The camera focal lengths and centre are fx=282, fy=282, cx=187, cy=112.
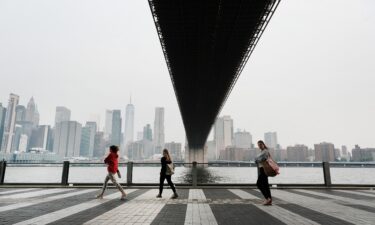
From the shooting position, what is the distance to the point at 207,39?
27922mm

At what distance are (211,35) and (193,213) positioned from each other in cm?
2307

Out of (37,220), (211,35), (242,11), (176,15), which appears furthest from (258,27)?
(37,220)

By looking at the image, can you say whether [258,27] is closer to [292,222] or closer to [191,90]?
[191,90]

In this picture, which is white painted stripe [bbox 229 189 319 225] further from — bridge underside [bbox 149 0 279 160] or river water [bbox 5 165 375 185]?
river water [bbox 5 165 375 185]

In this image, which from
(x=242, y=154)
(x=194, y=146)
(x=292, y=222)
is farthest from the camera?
(x=242, y=154)

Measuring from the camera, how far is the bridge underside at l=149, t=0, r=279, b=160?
73.2 ft

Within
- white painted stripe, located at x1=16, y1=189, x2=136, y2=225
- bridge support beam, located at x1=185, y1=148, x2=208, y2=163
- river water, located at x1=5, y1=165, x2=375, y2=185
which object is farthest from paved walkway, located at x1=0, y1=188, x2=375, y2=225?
bridge support beam, located at x1=185, y1=148, x2=208, y2=163

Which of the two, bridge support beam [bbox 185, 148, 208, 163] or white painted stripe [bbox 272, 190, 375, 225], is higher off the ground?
bridge support beam [bbox 185, 148, 208, 163]

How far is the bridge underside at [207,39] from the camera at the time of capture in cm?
2230

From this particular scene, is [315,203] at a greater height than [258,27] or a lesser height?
lesser

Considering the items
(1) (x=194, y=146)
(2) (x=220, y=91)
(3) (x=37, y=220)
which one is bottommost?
(3) (x=37, y=220)

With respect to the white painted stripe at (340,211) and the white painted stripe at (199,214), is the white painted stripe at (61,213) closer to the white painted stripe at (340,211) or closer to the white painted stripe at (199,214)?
the white painted stripe at (199,214)

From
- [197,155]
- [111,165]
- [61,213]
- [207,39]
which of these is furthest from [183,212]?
[197,155]

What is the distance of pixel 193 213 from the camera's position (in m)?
6.35
